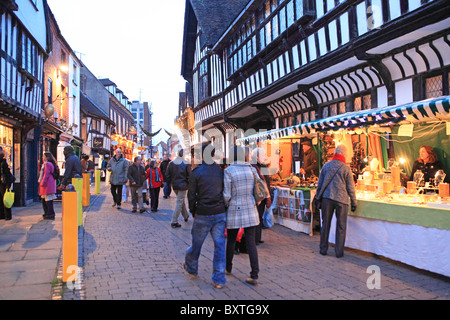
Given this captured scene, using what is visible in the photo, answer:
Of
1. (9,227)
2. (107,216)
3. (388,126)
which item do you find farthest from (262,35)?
(9,227)

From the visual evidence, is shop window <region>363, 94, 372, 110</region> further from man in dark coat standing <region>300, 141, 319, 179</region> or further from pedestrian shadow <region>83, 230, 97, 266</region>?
pedestrian shadow <region>83, 230, 97, 266</region>

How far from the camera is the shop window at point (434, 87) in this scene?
7.45m

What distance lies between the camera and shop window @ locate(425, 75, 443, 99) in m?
7.45

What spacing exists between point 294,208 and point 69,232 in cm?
513

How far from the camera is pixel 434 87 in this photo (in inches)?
299

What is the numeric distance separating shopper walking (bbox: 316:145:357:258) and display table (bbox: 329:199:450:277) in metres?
0.33

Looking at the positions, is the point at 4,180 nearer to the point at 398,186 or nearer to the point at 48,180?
the point at 48,180

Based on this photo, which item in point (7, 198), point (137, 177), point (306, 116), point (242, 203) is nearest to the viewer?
point (242, 203)

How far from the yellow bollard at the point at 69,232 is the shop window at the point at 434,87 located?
6.84 metres

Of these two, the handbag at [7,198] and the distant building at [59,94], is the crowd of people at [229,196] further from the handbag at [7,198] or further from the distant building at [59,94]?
the distant building at [59,94]

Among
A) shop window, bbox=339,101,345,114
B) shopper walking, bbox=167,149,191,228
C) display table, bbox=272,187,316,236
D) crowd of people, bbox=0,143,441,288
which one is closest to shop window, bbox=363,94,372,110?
shop window, bbox=339,101,345,114

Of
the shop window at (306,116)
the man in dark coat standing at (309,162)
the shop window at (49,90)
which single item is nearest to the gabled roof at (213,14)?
the shop window at (49,90)

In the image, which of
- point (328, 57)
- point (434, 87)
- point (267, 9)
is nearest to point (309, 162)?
point (328, 57)
